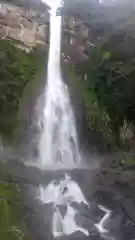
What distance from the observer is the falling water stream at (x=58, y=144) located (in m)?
8.55

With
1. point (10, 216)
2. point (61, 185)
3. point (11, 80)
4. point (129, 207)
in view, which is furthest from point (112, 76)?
point (10, 216)

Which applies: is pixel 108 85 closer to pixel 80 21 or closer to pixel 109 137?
pixel 109 137

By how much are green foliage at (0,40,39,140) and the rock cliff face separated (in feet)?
1.99

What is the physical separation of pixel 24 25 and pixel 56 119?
3357 millimetres

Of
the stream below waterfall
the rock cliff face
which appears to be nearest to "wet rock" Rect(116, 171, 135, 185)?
the stream below waterfall

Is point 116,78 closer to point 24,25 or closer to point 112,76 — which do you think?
point 112,76

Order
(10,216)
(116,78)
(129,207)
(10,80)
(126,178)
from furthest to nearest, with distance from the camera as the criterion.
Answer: (10,80) → (116,78) → (126,178) → (129,207) → (10,216)

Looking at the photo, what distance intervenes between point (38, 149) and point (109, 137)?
202cm

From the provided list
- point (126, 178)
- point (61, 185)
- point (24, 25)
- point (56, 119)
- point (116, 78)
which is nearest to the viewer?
point (126, 178)

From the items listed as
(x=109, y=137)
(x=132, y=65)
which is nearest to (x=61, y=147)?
(x=109, y=137)

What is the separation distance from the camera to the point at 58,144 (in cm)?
1204

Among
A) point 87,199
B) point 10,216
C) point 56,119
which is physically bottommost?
point 10,216

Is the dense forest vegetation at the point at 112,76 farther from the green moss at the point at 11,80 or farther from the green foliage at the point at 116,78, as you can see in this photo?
the green moss at the point at 11,80

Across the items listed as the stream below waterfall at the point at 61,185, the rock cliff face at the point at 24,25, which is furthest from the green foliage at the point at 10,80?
the stream below waterfall at the point at 61,185
